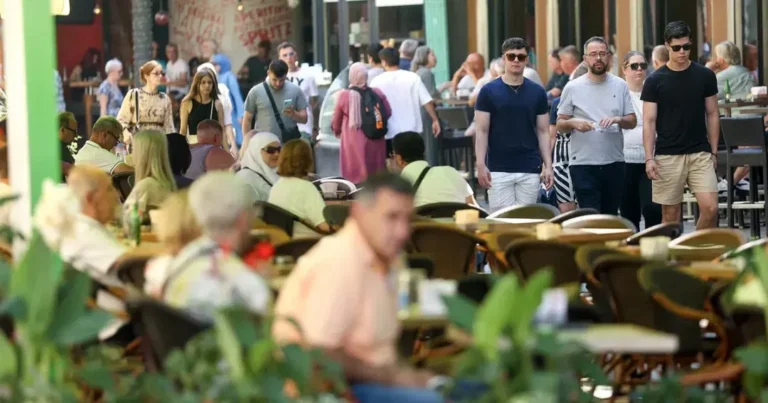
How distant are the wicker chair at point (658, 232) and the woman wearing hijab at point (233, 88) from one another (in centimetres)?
1078

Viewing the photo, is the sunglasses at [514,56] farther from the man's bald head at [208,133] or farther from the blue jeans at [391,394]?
the blue jeans at [391,394]

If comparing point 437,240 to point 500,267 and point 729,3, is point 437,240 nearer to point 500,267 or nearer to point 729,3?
point 500,267

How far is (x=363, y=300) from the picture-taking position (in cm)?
518

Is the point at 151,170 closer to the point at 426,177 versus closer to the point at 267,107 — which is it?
the point at 426,177

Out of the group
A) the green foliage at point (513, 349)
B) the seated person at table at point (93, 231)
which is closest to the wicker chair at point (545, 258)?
the seated person at table at point (93, 231)

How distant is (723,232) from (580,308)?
2.73 m

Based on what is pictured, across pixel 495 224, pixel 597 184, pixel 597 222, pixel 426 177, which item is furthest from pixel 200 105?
pixel 597 222

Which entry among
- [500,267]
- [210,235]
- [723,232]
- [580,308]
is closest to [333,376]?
[210,235]

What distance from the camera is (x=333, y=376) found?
4805mm

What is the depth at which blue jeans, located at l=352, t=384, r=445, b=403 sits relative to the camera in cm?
509

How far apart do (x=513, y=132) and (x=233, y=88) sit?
10199 mm

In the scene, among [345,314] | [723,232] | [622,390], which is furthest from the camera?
[723,232]

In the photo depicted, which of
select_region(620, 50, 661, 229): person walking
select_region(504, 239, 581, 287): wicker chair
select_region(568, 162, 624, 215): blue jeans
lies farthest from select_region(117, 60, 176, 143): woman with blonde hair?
select_region(504, 239, 581, 287): wicker chair

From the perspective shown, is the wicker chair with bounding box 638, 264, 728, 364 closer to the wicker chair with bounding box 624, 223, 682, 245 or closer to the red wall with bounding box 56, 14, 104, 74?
the wicker chair with bounding box 624, 223, 682, 245
